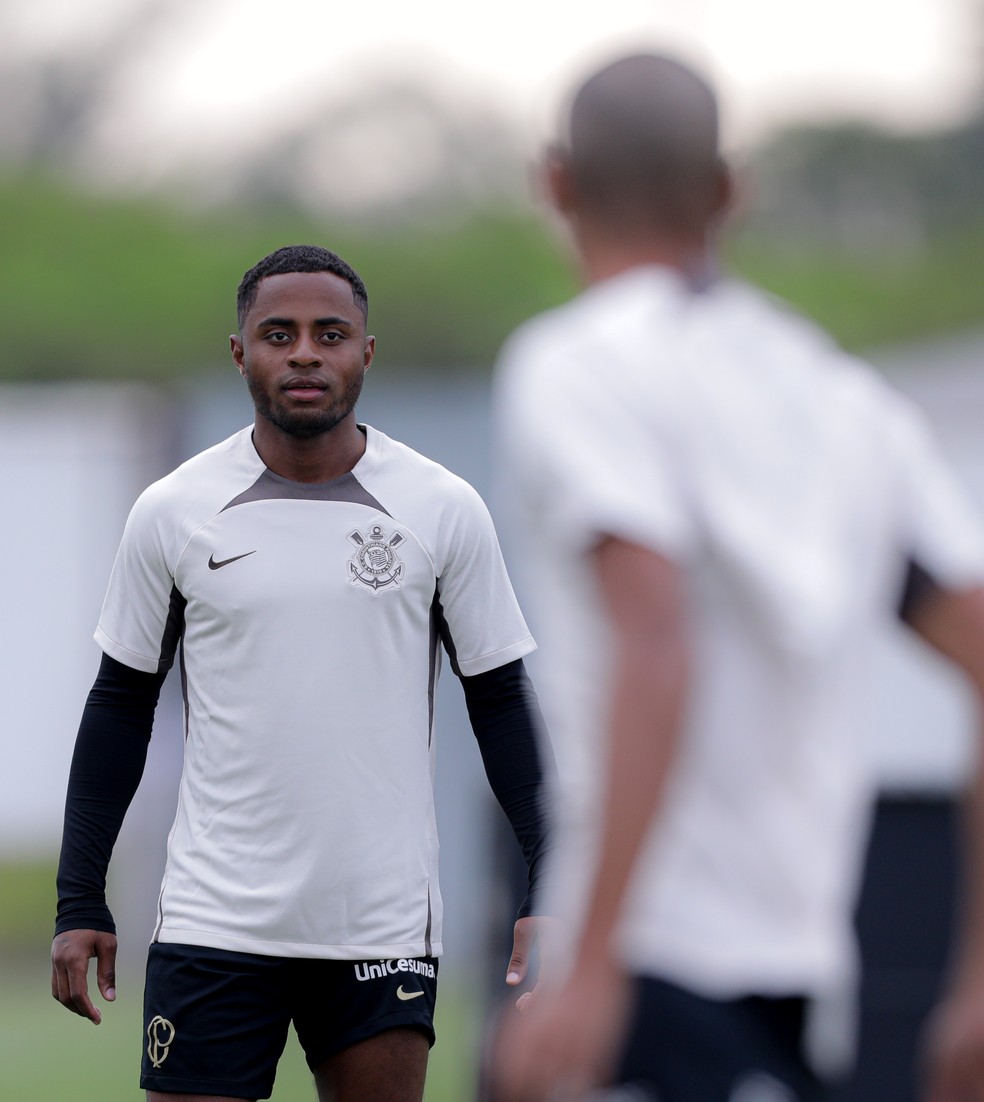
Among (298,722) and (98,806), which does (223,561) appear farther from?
(98,806)

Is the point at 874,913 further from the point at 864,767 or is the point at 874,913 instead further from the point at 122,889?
the point at 122,889

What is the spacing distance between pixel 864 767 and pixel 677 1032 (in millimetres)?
424

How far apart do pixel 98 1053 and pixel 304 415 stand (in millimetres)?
8793

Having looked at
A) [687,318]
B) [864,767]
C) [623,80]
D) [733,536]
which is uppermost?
[623,80]

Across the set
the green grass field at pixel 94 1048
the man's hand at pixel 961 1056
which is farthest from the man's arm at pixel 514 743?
the green grass field at pixel 94 1048

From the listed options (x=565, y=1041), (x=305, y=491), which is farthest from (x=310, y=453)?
(x=565, y=1041)

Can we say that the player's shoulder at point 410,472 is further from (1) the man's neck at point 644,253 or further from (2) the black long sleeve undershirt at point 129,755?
(1) the man's neck at point 644,253

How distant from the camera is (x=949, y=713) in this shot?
1202 centimetres

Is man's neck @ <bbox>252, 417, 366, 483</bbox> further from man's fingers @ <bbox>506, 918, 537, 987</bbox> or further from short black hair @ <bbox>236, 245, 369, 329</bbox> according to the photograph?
man's fingers @ <bbox>506, 918, 537, 987</bbox>

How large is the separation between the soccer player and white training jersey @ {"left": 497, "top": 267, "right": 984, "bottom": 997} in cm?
156

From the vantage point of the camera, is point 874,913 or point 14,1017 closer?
point 874,913

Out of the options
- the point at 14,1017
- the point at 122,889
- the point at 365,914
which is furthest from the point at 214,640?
the point at 122,889

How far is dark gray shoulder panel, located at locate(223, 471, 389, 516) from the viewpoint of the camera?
4156mm

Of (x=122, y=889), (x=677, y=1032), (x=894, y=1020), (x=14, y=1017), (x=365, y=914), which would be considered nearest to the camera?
(x=677, y=1032)
